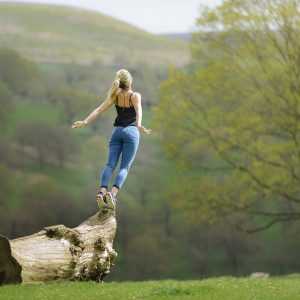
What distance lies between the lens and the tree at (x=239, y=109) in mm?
37344

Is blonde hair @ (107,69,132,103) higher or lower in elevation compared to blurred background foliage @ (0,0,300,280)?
higher

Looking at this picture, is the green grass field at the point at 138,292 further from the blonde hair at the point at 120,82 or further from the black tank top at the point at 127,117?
the blonde hair at the point at 120,82

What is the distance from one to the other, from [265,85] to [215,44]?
3.66 meters

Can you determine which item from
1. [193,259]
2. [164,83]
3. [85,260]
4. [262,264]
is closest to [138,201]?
[193,259]

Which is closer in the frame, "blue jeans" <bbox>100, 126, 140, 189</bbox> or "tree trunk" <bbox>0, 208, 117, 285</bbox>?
"tree trunk" <bbox>0, 208, 117, 285</bbox>

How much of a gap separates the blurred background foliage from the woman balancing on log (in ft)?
65.1

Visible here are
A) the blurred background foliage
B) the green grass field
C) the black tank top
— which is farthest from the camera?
the blurred background foliage

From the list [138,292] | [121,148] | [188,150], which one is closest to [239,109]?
[188,150]

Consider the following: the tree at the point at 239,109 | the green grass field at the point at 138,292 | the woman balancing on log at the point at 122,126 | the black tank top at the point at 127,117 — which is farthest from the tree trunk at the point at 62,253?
the tree at the point at 239,109

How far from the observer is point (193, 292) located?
582 inches

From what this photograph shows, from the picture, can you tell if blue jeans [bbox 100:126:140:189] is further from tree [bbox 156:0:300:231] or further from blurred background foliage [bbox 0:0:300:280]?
tree [bbox 156:0:300:231]

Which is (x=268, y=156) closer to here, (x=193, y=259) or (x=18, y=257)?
(x=18, y=257)

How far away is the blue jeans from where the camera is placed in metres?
16.5

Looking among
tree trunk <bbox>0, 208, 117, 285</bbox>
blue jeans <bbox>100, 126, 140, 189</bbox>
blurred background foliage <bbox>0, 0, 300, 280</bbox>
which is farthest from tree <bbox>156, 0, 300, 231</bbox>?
blue jeans <bbox>100, 126, 140, 189</bbox>
